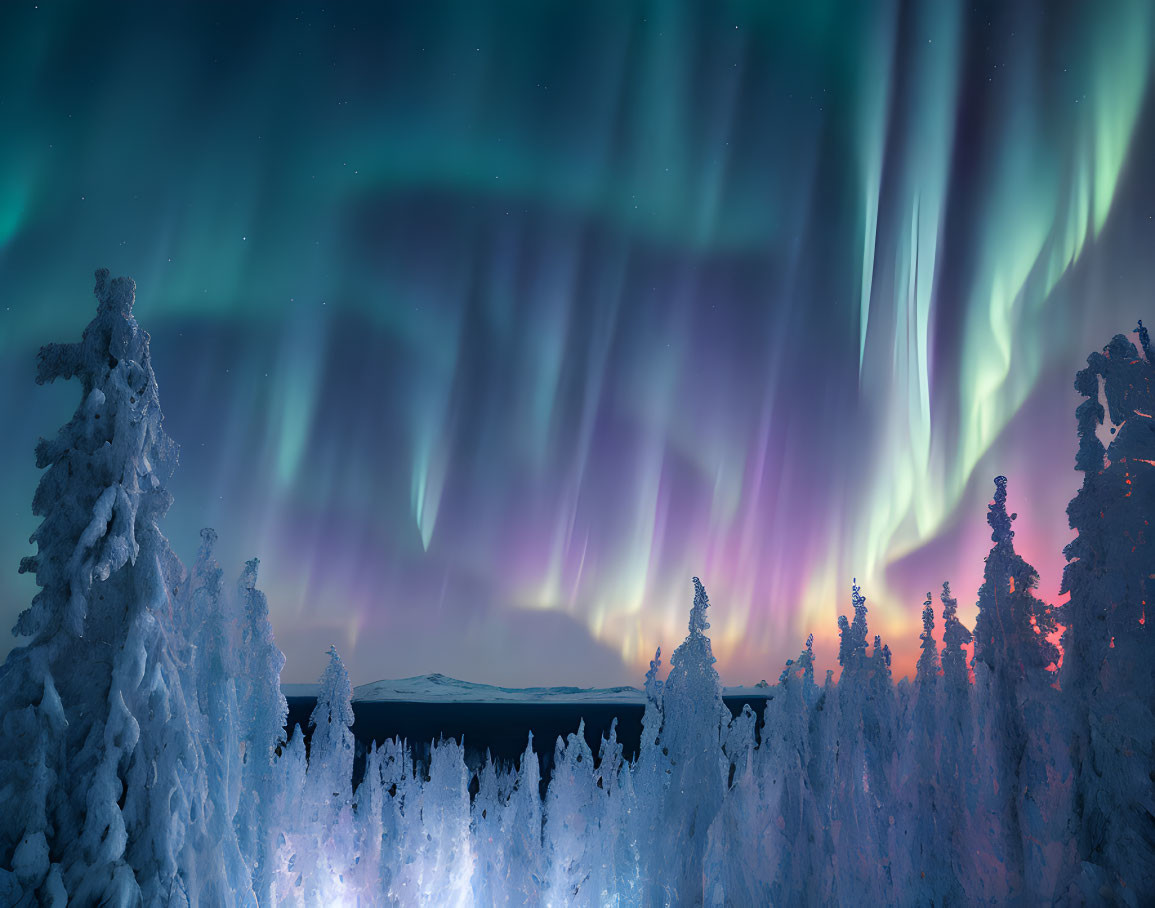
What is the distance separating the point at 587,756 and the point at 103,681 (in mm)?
32170

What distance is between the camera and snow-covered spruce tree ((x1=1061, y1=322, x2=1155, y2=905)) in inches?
638

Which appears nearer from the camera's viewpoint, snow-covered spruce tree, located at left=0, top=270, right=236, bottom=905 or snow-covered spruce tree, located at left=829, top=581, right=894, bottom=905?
snow-covered spruce tree, located at left=0, top=270, right=236, bottom=905

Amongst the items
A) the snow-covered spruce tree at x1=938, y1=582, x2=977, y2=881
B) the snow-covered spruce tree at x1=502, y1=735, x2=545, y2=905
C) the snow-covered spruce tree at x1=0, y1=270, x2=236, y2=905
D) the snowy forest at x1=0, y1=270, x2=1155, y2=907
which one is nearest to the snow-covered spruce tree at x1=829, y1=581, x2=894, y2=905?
the snowy forest at x1=0, y1=270, x2=1155, y2=907

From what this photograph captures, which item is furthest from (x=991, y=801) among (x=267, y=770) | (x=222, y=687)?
(x=267, y=770)

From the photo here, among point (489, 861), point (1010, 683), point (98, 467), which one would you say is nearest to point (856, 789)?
point (1010, 683)

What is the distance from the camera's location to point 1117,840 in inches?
646

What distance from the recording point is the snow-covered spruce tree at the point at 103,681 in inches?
421

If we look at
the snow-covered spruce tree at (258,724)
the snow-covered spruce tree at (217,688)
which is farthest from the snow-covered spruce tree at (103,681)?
the snow-covered spruce tree at (258,724)

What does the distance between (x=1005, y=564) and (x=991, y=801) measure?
301 inches

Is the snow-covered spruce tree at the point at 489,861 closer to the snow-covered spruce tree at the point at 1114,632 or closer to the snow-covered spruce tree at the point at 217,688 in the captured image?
the snow-covered spruce tree at the point at 217,688

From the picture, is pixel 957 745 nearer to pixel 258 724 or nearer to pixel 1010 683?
pixel 1010 683

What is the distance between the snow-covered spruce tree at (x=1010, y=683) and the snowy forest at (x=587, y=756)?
85 mm

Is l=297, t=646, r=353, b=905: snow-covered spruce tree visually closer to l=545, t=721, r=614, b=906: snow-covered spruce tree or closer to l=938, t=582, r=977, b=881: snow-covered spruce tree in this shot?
l=545, t=721, r=614, b=906: snow-covered spruce tree

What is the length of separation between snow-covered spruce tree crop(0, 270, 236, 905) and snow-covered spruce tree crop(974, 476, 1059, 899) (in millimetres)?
21388
